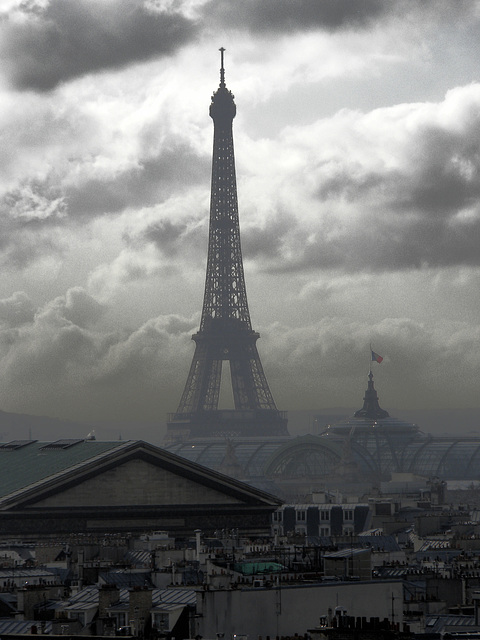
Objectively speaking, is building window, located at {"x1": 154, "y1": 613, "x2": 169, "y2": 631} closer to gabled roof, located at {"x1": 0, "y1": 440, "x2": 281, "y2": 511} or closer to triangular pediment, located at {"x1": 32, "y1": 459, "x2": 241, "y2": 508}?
gabled roof, located at {"x1": 0, "y1": 440, "x2": 281, "y2": 511}

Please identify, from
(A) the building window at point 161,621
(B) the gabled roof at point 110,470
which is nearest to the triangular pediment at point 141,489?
(B) the gabled roof at point 110,470

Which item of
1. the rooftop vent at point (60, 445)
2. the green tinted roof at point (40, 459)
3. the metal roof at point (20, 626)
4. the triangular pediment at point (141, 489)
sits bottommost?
the metal roof at point (20, 626)

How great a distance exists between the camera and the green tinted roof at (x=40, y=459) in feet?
415

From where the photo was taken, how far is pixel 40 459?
13538cm

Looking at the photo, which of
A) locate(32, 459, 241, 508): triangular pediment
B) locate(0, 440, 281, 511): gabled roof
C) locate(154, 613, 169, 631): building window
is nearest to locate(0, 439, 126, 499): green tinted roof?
locate(0, 440, 281, 511): gabled roof

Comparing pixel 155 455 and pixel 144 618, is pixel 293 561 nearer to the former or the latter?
pixel 144 618

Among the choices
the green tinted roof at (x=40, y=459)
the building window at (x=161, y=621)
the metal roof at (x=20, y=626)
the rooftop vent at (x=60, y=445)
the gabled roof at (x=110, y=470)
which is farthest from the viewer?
the rooftop vent at (x=60, y=445)

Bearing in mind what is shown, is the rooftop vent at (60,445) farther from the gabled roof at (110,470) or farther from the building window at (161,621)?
the building window at (161,621)

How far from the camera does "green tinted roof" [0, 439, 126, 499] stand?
415 feet

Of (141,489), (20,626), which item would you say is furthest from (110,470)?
(20,626)

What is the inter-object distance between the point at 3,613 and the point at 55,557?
102ft

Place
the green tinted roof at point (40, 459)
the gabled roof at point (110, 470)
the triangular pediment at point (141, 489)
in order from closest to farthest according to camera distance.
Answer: the gabled roof at point (110, 470) → the triangular pediment at point (141, 489) → the green tinted roof at point (40, 459)

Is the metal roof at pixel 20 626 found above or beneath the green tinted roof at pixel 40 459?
beneath

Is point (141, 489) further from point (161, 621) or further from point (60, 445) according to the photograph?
point (161, 621)
